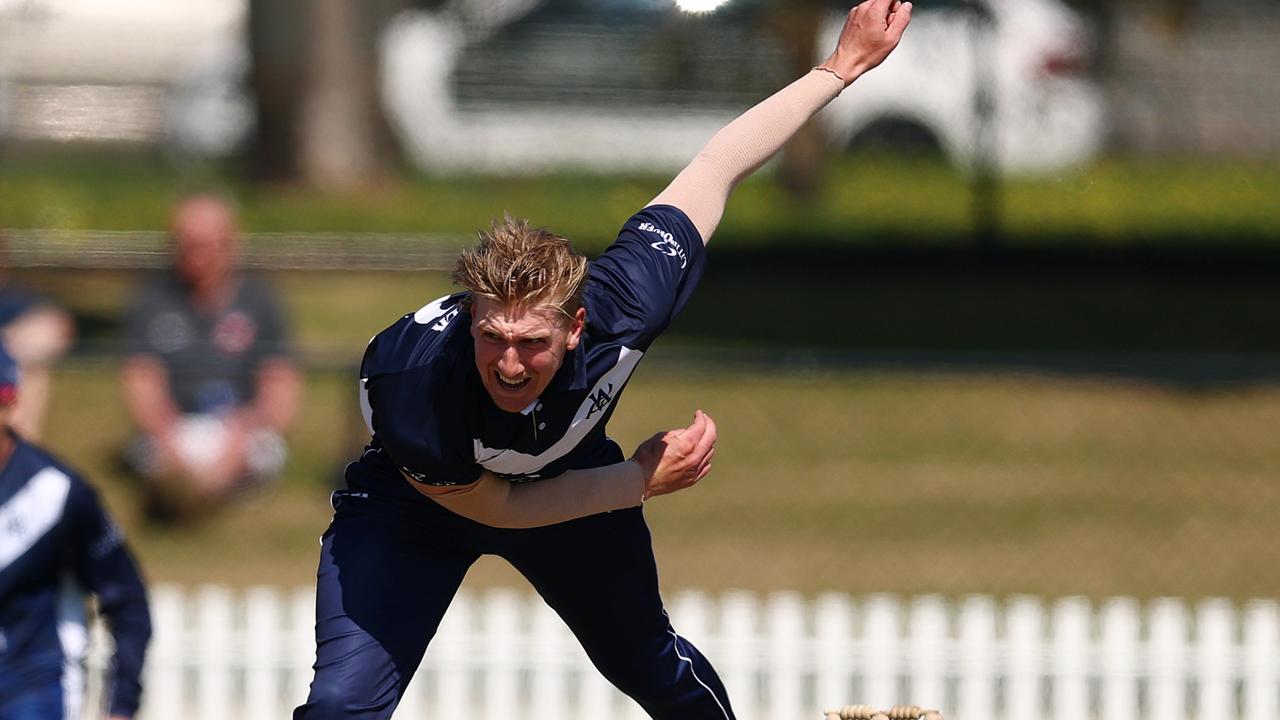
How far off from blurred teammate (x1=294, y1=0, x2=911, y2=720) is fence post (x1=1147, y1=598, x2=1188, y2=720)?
3.27 meters

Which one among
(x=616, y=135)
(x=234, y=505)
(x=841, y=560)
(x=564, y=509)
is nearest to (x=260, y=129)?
(x=616, y=135)

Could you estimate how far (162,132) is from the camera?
1378 cm

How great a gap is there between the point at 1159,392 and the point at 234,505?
16.4 feet

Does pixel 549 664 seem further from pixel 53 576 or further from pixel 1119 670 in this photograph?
pixel 53 576

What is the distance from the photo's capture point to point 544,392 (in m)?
3.93

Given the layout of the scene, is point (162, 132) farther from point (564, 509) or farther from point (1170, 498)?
point (564, 509)

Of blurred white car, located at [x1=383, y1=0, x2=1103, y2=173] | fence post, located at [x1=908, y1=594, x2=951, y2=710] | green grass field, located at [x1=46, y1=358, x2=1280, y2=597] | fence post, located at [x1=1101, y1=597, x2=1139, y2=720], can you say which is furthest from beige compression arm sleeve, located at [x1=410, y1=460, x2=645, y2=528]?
blurred white car, located at [x1=383, y1=0, x2=1103, y2=173]

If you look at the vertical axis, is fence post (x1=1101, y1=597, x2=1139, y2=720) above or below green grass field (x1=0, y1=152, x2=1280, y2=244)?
below

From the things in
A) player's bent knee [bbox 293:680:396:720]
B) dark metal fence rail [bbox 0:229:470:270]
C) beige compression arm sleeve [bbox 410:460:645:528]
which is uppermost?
dark metal fence rail [bbox 0:229:470:270]

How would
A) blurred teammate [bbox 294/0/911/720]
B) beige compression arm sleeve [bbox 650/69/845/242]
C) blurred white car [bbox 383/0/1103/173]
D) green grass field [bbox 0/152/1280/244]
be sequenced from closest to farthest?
blurred teammate [bbox 294/0/911/720]
beige compression arm sleeve [bbox 650/69/845/242]
blurred white car [bbox 383/0/1103/173]
green grass field [bbox 0/152/1280/244]

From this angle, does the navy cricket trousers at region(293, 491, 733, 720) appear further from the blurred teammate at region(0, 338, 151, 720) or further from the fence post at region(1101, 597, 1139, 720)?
the fence post at region(1101, 597, 1139, 720)

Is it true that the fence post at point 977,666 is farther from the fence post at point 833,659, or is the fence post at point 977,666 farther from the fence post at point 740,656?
the fence post at point 740,656

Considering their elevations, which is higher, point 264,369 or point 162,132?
point 162,132

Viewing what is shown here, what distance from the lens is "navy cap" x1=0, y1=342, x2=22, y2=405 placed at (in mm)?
4766
